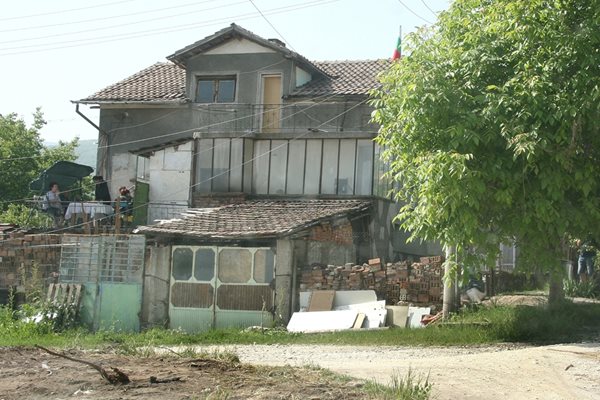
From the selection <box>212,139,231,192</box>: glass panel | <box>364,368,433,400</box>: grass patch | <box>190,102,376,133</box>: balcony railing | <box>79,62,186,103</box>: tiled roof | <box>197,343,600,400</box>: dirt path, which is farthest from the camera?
<box>79,62,186,103</box>: tiled roof

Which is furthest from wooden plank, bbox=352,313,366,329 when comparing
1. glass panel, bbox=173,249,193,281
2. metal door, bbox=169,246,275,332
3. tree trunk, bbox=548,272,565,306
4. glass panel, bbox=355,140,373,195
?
glass panel, bbox=355,140,373,195

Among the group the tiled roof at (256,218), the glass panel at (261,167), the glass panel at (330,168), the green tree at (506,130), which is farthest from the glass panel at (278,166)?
the green tree at (506,130)

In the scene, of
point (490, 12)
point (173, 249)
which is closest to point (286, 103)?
point (173, 249)

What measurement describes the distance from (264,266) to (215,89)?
39.3 ft

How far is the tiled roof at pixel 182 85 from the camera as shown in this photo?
3020cm

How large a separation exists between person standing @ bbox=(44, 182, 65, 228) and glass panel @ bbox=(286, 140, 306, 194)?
7415 millimetres

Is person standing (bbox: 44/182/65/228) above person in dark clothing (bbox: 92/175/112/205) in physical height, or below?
below

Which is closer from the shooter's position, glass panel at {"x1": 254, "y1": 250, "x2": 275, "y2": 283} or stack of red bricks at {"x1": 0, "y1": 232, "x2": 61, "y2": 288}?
glass panel at {"x1": 254, "y1": 250, "x2": 275, "y2": 283}

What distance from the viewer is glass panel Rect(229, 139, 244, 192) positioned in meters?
26.6

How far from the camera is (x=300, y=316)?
1944cm

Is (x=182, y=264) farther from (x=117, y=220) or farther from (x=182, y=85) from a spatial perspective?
(x=182, y=85)

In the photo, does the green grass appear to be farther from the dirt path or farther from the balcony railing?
the balcony railing

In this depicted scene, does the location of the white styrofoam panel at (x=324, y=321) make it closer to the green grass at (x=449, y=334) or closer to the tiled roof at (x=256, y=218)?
the green grass at (x=449, y=334)

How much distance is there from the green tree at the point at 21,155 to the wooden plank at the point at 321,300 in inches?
938
